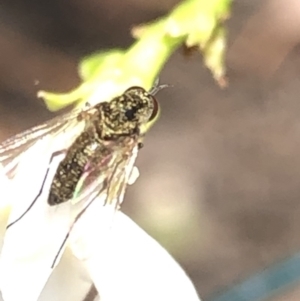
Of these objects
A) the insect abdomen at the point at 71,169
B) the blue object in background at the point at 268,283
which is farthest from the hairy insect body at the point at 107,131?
the blue object in background at the point at 268,283

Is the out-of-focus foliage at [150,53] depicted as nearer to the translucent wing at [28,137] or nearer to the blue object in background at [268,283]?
the translucent wing at [28,137]

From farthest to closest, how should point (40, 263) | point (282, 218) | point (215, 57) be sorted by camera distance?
point (282, 218)
point (215, 57)
point (40, 263)

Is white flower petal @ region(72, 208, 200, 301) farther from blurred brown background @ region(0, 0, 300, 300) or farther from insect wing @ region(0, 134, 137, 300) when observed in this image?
blurred brown background @ region(0, 0, 300, 300)

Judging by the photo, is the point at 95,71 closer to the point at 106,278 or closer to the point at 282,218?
the point at 106,278

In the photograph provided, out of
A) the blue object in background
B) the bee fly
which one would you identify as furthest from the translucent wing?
the blue object in background

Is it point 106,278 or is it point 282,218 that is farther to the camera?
point 282,218

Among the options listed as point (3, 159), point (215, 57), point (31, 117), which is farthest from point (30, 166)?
point (31, 117)

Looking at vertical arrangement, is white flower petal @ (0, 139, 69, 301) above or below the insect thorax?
below

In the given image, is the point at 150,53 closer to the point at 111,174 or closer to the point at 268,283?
the point at 111,174
